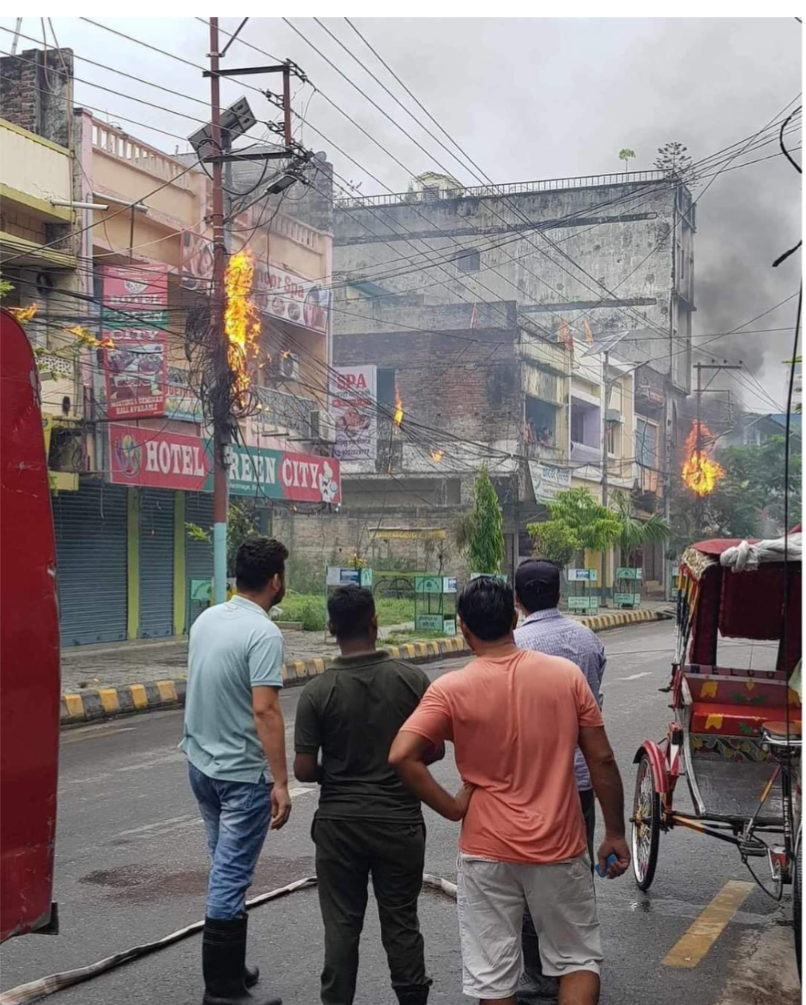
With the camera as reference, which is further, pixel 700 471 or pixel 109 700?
pixel 700 471

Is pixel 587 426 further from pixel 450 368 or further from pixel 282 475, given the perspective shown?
pixel 282 475

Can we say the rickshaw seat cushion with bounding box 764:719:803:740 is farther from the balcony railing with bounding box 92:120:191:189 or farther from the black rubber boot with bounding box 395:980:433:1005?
the balcony railing with bounding box 92:120:191:189

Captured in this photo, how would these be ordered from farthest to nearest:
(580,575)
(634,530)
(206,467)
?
(634,530)
(580,575)
(206,467)

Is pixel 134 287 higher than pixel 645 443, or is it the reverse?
pixel 134 287

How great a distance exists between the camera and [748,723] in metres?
5.73

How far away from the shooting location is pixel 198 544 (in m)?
23.6

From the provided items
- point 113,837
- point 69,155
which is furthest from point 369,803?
point 69,155

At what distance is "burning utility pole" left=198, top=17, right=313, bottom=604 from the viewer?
56.0ft

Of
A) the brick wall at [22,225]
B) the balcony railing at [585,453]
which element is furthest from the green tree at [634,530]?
the brick wall at [22,225]

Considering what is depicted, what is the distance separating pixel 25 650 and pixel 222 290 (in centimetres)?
1502

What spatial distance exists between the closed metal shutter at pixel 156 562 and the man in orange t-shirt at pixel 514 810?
61.3 feet

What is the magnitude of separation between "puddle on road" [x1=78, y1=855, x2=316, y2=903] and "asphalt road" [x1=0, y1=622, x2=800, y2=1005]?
0.01 m

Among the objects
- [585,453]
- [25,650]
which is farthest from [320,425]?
[25,650]

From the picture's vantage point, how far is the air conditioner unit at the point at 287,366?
1051 inches
